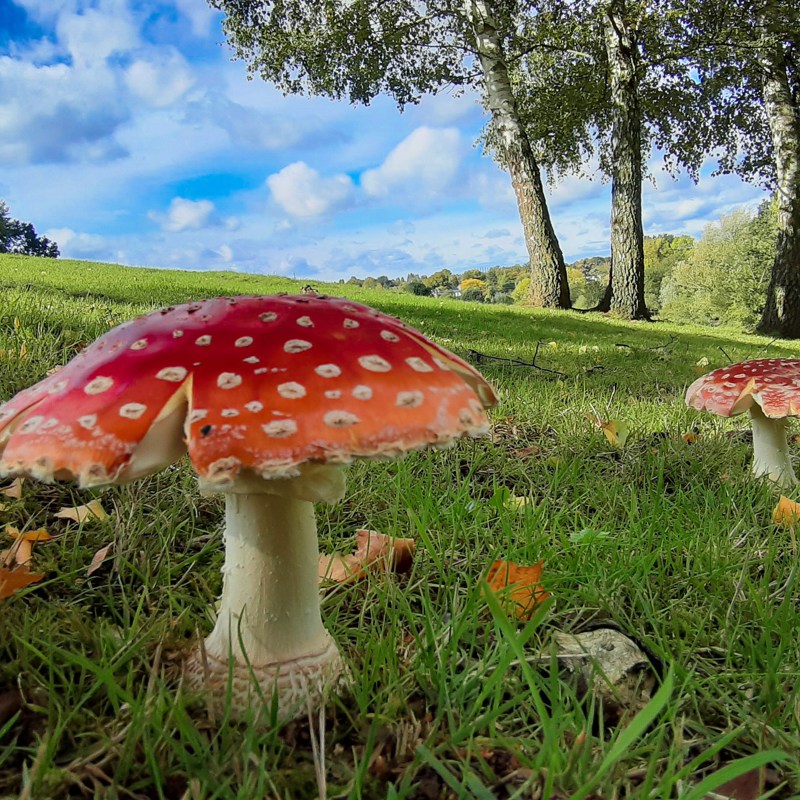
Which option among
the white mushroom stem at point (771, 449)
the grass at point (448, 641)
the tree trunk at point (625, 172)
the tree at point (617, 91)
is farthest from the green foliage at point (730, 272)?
the grass at point (448, 641)

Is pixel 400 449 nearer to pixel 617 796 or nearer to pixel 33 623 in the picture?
pixel 617 796

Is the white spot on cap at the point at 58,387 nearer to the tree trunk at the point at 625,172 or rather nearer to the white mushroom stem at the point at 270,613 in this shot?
the white mushroom stem at the point at 270,613

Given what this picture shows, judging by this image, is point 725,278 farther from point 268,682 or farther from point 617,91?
point 268,682

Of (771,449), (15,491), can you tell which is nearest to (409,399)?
(15,491)

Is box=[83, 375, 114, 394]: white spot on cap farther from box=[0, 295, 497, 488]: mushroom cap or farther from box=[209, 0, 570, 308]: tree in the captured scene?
box=[209, 0, 570, 308]: tree

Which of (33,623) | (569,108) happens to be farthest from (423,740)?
(569,108)
